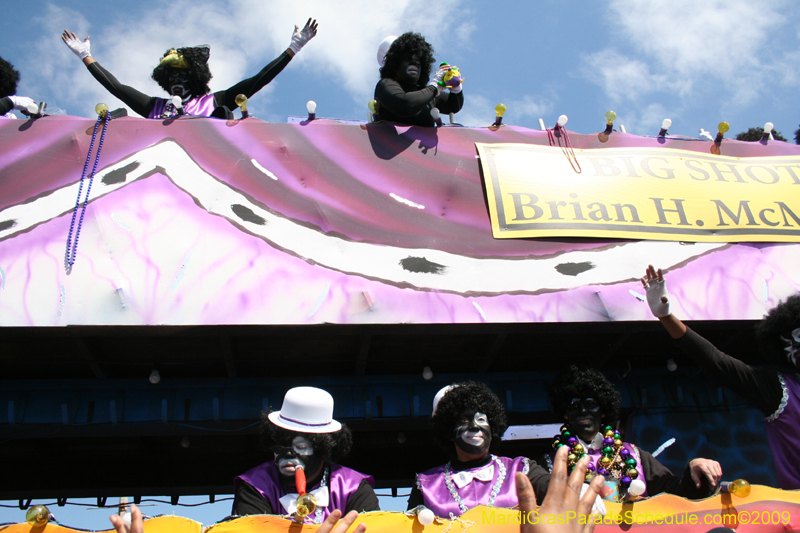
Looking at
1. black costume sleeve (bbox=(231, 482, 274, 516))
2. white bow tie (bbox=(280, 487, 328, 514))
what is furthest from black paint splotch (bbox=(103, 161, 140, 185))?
white bow tie (bbox=(280, 487, 328, 514))

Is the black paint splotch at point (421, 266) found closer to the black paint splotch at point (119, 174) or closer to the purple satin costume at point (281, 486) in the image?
the purple satin costume at point (281, 486)

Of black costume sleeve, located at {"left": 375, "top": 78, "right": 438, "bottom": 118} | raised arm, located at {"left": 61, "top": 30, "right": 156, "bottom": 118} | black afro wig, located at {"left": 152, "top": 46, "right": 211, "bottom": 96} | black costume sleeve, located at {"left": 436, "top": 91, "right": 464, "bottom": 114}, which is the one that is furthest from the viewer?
black afro wig, located at {"left": 152, "top": 46, "right": 211, "bottom": 96}

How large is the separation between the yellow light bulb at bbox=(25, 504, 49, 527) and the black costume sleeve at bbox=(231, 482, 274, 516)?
2.23ft

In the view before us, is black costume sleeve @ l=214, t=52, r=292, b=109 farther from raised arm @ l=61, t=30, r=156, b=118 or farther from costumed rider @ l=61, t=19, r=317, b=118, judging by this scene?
raised arm @ l=61, t=30, r=156, b=118

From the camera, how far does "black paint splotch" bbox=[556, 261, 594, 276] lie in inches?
137

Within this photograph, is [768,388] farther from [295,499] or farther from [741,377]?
[295,499]

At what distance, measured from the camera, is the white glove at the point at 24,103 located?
3.94 metres

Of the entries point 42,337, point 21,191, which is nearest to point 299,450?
point 42,337

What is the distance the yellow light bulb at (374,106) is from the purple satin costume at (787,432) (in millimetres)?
3111

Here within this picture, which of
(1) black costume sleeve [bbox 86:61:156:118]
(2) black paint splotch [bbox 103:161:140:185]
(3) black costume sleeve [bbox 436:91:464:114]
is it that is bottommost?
(2) black paint splotch [bbox 103:161:140:185]

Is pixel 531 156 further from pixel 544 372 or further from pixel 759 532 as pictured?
pixel 759 532

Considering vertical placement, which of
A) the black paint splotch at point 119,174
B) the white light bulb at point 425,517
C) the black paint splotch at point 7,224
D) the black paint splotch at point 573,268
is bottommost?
the white light bulb at point 425,517

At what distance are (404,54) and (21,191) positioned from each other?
279cm

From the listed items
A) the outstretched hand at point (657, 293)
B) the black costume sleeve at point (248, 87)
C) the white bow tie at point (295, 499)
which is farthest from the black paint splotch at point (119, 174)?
the outstretched hand at point (657, 293)
